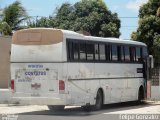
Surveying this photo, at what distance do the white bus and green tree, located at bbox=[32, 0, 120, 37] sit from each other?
2663 centimetres

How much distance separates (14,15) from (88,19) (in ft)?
33.2

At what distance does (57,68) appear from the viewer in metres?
21.0

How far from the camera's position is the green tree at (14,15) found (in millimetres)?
42719

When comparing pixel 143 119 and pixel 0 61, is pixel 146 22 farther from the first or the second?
pixel 143 119

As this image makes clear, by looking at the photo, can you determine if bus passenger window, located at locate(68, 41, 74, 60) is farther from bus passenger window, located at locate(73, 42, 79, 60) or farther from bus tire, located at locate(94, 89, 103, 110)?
bus tire, located at locate(94, 89, 103, 110)

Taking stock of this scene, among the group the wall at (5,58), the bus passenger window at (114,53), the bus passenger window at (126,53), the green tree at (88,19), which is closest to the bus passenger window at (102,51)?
the bus passenger window at (114,53)

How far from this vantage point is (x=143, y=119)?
19031mm

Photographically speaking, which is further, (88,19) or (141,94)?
(88,19)

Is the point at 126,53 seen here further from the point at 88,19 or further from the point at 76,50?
the point at 88,19

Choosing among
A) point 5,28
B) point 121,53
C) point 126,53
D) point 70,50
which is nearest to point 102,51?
point 121,53

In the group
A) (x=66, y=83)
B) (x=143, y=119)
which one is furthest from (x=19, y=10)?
(x=143, y=119)

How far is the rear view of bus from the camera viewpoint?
21.0 metres

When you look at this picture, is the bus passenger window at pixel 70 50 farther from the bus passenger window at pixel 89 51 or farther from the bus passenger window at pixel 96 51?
the bus passenger window at pixel 96 51

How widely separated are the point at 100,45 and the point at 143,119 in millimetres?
5814
